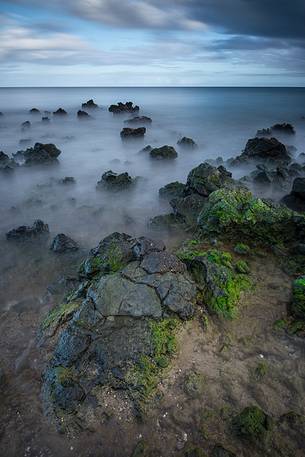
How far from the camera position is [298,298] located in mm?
7270

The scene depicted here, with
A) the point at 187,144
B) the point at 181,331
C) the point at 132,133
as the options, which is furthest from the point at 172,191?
the point at 132,133

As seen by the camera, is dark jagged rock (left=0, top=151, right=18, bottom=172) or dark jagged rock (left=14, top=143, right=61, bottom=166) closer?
dark jagged rock (left=0, top=151, right=18, bottom=172)

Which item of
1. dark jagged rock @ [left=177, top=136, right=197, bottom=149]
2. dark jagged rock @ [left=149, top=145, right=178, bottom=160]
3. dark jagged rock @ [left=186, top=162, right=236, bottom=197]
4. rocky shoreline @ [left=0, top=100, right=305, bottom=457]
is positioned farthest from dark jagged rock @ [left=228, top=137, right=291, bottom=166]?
rocky shoreline @ [left=0, top=100, right=305, bottom=457]

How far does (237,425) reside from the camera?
546cm

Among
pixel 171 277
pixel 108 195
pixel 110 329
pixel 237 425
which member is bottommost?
pixel 108 195

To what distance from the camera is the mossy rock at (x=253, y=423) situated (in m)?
5.27

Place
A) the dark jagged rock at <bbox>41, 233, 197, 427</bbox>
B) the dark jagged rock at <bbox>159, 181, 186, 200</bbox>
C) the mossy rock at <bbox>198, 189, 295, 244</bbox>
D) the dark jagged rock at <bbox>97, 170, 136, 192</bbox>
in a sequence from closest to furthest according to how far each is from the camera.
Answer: the dark jagged rock at <bbox>41, 233, 197, 427</bbox> < the mossy rock at <bbox>198, 189, 295, 244</bbox> < the dark jagged rock at <bbox>159, 181, 186, 200</bbox> < the dark jagged rock at <bbox>97, 170, 136, 192</bbox>

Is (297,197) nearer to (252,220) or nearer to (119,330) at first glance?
(252,220)

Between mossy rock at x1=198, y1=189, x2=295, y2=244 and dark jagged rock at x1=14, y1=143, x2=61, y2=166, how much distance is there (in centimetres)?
1614

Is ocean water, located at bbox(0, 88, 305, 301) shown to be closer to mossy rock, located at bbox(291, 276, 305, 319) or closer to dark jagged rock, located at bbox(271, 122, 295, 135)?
dark jagged rock, located at bbox(271, 122, 295, 135)

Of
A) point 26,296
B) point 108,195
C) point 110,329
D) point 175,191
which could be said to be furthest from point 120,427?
point 108,195

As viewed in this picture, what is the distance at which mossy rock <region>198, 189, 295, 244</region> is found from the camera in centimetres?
925

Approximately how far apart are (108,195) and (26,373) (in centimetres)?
1097

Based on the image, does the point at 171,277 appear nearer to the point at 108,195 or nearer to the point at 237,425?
the point at 237,425
